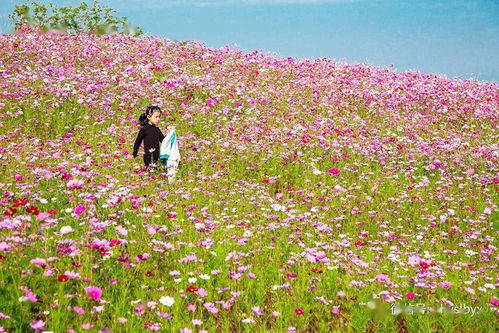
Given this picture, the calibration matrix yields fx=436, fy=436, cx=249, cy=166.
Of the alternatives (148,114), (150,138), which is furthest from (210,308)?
(148,114)

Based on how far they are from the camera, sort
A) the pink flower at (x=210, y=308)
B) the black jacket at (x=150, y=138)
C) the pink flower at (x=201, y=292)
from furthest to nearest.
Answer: the black jacket at (x=150, y=138) < the pink flower at (x=201, y=292) < the pink flower at (x=210, y=308)

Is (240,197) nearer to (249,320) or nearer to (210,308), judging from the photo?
(210,308)

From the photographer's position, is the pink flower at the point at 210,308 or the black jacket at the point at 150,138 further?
the black jacket at the point at 150,138

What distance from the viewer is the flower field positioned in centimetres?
419

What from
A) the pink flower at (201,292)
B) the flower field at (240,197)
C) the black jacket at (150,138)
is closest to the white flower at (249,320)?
the flower field at (240,197)

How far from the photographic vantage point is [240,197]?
773 cm

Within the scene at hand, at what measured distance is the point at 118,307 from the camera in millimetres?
3992

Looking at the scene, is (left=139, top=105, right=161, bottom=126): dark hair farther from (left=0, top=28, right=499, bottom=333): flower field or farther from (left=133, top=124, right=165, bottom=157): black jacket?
(left=0, top=28, right=499, bottom=333): flower field

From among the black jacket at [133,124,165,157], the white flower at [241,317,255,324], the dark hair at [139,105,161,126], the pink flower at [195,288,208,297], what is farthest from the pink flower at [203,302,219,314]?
the dark hair at [139,105,161,126]

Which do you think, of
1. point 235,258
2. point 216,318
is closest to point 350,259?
point 235,258

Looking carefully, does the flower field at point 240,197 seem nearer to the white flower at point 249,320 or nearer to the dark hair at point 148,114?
the white flower at point 249,320

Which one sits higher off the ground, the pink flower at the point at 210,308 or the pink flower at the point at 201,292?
the pink flower at the point at 201,292

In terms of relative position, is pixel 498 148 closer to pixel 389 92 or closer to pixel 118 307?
pixel 389 92

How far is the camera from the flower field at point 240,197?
4188 millimetres
